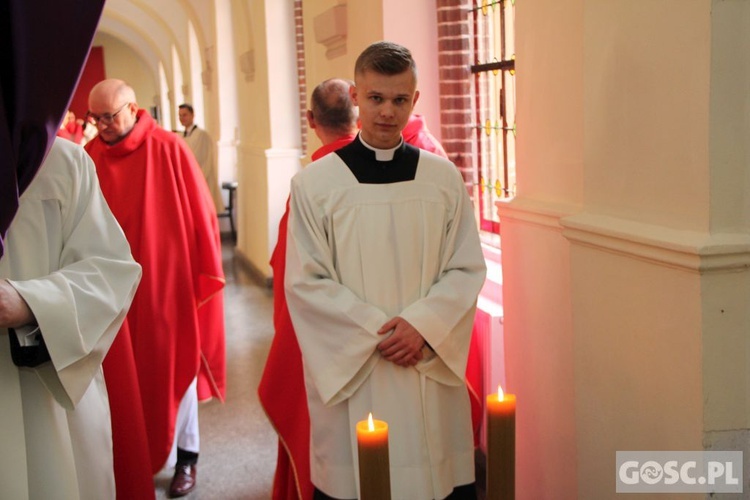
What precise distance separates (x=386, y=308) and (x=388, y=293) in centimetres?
5

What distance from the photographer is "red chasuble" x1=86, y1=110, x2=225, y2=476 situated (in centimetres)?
467

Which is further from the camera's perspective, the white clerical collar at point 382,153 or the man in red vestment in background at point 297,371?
the man in red vestment in background at point 297,371

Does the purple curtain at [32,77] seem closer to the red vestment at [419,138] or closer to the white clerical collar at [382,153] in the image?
the white clerical collar at [382,153]

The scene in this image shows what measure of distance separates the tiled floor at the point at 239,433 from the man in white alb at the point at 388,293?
1890mm

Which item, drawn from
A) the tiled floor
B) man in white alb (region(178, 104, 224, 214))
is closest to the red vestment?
the tiled floor

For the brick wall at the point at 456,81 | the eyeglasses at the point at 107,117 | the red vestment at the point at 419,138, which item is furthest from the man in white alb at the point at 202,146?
the red vestment at the point at 419,138

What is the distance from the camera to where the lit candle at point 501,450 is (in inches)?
67.1

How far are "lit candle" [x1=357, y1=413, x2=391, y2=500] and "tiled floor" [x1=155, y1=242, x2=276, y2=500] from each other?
10.0ft

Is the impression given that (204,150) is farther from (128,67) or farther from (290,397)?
(128,67)

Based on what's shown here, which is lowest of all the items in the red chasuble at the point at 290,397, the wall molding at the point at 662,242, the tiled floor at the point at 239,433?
the tiled floor at the point at 239,433

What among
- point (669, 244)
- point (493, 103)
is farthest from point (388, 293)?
point (493, 103)

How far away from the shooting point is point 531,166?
365cm

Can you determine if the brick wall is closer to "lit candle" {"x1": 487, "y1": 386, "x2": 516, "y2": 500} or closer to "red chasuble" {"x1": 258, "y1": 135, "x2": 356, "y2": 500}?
"red chasuble" {"x1": 258, "y1": 135, "x2": 356, "y2": 500}

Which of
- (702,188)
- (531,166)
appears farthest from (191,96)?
(702,188)
